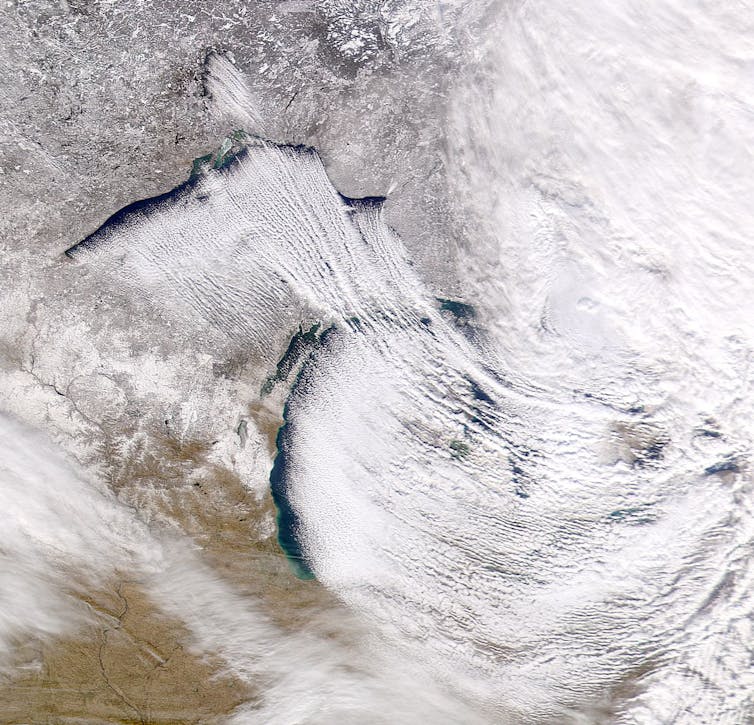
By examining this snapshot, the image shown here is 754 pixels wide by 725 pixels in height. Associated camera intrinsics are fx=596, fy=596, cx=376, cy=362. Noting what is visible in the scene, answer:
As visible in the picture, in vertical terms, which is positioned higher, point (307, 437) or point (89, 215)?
point (89, 215)

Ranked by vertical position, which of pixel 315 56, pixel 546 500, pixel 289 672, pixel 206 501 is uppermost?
pixel 315 56

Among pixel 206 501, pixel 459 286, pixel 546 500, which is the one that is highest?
pixel 459 286

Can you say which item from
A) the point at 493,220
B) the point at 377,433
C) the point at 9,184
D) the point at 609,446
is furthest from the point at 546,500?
the point at 9,184

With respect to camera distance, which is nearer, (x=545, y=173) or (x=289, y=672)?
(x=545, y=173)

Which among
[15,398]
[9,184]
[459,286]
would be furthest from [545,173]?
[15,398]

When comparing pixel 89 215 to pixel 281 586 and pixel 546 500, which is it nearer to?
pixel 281 586

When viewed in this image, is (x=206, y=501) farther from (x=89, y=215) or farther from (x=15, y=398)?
(x=89, y=215)
